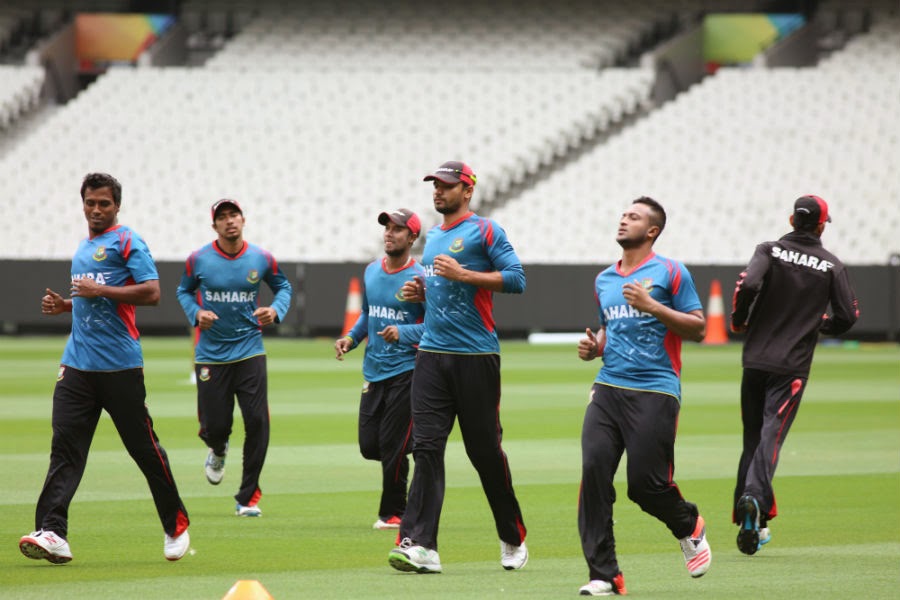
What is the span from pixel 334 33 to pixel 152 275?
3940cm

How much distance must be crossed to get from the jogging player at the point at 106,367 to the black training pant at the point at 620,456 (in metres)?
2.45

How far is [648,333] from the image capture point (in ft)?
27.0

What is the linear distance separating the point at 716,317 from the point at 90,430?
24334mm

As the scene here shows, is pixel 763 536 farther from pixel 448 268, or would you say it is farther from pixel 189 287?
pixel 189 287

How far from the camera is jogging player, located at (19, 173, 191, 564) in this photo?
9.02 meters

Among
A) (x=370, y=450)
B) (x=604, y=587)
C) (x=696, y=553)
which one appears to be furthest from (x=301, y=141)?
(x=604, y=587)

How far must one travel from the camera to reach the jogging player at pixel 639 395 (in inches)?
319

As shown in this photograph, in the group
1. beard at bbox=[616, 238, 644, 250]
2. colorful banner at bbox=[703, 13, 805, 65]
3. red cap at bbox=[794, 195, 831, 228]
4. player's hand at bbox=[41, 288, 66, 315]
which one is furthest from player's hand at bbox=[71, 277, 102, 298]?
colorful banner at bbox=[703, 13, 805, 65]

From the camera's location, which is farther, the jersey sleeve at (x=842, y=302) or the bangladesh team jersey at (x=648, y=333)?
the jersey sleeve at (x=842, y=302)

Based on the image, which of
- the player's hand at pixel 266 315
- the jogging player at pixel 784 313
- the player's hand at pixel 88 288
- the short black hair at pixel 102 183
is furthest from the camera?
the player's hand at pixel 266 315

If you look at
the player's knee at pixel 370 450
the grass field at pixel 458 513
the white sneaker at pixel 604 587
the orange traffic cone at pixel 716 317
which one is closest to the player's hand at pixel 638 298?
the white sneaker at pixel 604 587

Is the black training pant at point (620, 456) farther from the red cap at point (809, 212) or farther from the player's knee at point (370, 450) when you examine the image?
the player's knee at point (370, 450)

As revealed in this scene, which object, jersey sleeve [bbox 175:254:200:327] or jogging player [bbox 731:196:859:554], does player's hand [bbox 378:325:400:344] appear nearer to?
jogging player [bbox 731:196:859:554]

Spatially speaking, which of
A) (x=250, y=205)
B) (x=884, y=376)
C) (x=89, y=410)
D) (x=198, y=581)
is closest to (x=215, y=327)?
(x=89, y=410)
